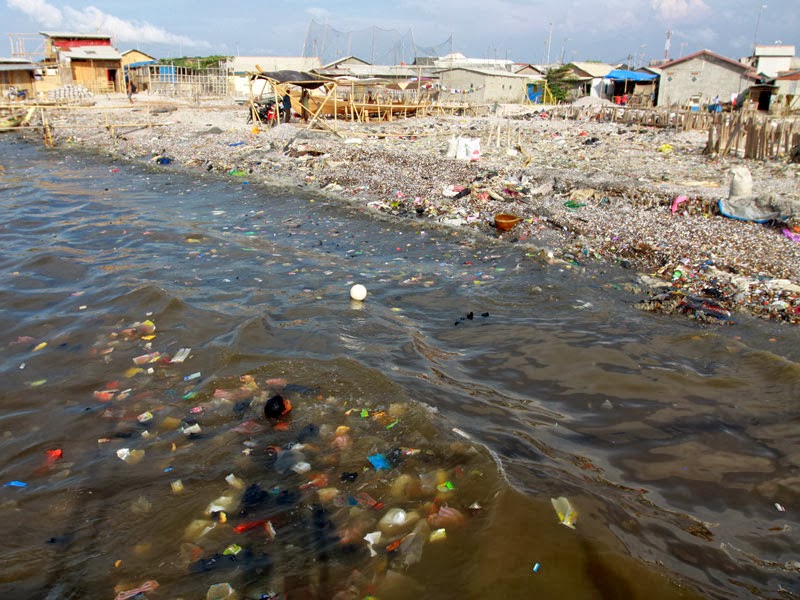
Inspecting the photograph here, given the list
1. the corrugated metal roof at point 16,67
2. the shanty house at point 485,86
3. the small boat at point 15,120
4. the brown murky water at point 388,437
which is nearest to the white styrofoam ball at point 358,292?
the brown murky water at point 388,437

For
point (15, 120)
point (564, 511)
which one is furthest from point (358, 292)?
point (15, 120)

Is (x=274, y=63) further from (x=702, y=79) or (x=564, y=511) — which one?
(x=564, y=511)

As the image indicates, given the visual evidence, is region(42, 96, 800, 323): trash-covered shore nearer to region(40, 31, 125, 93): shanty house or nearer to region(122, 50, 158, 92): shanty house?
region(40, 31, 125, 93): shanty house

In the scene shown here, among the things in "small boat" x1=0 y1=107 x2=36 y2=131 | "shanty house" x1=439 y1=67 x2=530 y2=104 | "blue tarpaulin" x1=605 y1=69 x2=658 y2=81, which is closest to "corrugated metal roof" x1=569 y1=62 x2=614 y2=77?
"shanty house" x1=439 y1=67 x2=530 y2=104

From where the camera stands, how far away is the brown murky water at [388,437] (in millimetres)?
2875

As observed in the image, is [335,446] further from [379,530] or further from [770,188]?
[770,188]

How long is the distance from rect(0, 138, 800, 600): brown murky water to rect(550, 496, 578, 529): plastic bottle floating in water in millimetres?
91

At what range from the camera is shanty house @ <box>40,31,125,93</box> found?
3794 centimetres

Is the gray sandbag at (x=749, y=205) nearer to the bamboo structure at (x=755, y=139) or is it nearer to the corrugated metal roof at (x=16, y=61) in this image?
the bamboo structure at (x=755, y=139)

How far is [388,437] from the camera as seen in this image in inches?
160

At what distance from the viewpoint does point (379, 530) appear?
10.2 ft

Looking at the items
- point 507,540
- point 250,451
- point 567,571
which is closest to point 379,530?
point 507,540

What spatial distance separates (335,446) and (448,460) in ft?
2.74

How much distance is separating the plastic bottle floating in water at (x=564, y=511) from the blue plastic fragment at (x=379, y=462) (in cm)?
109
